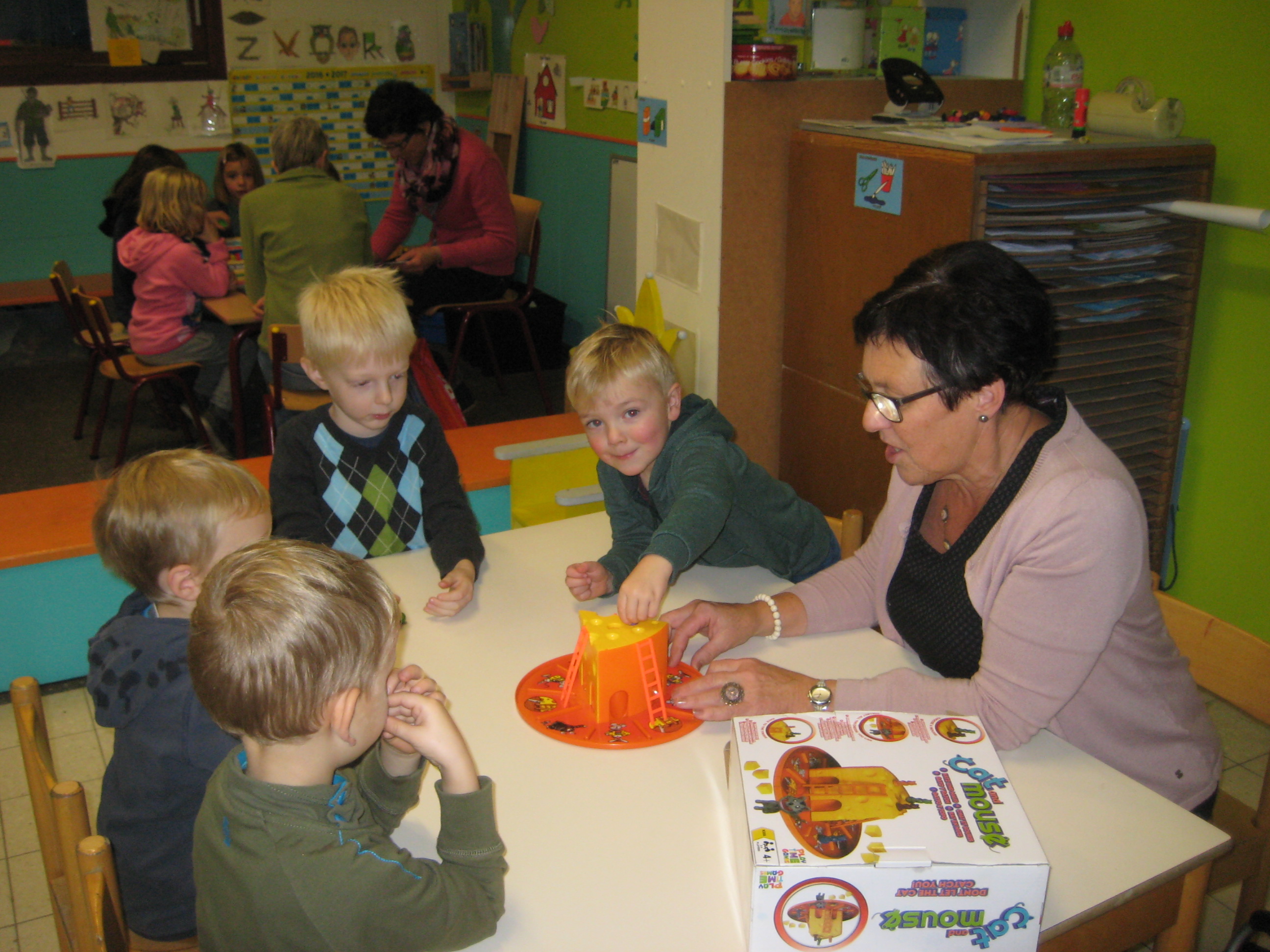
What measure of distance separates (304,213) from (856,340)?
2.86 meters

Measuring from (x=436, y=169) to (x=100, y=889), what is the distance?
371 centimetres

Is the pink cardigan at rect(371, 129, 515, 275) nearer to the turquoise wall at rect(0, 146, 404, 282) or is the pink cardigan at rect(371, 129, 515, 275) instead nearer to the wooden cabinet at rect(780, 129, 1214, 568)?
the turquoise wall at rect(0, 146, 404, 282)

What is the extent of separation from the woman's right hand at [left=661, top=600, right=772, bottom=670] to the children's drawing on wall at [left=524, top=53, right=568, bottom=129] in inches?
173

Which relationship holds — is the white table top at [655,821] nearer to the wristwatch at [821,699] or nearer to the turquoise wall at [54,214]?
the wristwatch at [821,699]

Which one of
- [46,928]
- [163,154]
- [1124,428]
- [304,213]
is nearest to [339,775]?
[46,928]

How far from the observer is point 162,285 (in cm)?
394

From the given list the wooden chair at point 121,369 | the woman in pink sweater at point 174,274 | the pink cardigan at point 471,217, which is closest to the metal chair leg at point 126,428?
the wooden chair at point 121,369

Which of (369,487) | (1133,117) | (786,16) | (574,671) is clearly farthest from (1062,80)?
(574,671)

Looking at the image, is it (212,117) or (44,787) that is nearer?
(44,787)

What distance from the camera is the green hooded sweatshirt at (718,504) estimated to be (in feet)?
5.77

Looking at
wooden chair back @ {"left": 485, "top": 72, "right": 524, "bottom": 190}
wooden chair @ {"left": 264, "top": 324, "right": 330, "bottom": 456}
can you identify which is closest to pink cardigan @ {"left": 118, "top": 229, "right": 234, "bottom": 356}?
wooden chair @ {"left": 264, "top": 324, "right": 330, "bottom": 456}

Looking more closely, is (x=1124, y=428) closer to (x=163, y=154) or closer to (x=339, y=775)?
(x=339, y=775)

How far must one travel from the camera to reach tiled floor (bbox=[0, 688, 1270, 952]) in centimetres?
194

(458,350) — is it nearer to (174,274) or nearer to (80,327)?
(174,274)
